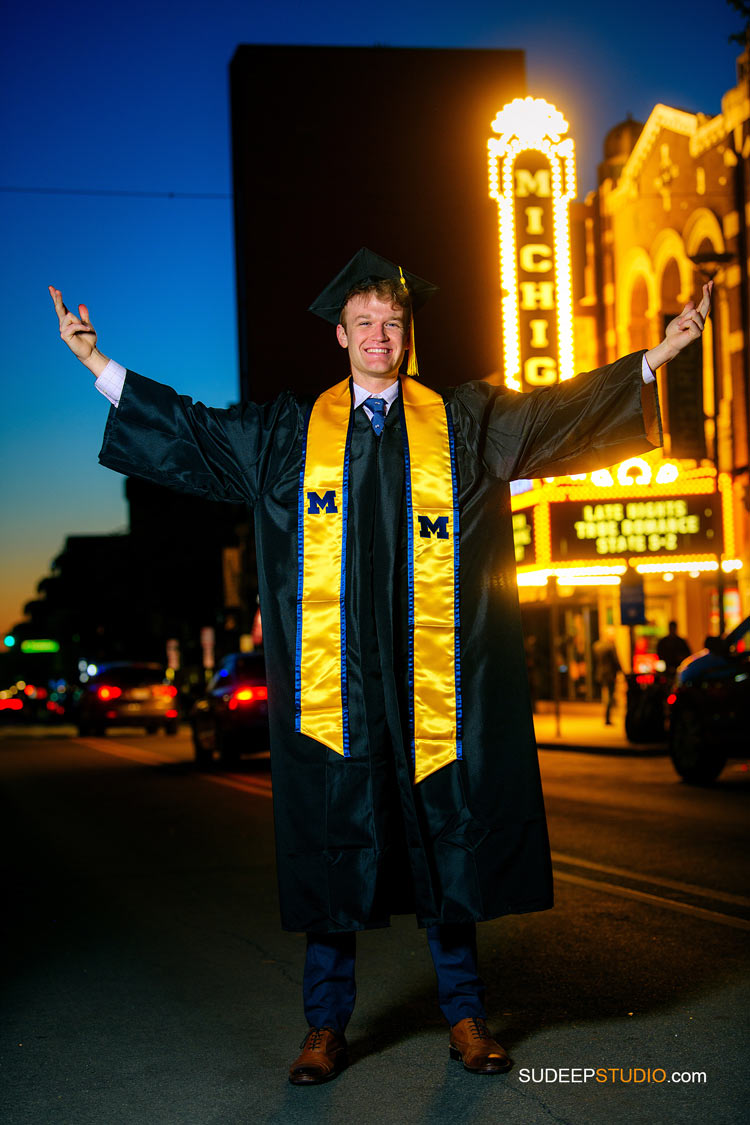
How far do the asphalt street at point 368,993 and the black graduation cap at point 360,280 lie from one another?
7.60 ft

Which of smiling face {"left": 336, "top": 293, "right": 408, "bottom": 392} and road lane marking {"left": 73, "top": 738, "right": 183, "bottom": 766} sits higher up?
smiling face {"left": 336, "top": 293, "right": 408, "bottom": 392}

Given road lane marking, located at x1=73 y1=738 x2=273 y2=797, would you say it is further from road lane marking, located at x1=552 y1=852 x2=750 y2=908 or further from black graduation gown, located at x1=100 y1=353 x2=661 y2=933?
black graduation gown, located at x1=100 y1=353 x2=661 y2=933

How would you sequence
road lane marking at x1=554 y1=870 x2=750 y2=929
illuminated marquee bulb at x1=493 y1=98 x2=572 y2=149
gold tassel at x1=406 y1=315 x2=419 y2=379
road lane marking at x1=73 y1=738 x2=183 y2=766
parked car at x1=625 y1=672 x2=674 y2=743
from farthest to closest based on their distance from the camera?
1. illuminated marquee bulb at x1=493 y1=98 x2=572 y2=149
2. road lane marking at x1=73 y1=738 x2=183 y2=766
3. parked car at x1=625 y1=672 x2=674 y2=743
4. road lane marking at x1=554 y1=870 x2=750 y2=929
5. gold tassel at x1=406 y1=315 x2=419 y2=379

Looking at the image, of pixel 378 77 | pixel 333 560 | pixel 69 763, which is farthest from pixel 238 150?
pixel 333 560

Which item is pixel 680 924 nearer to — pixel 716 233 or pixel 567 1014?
pixel 567 1014

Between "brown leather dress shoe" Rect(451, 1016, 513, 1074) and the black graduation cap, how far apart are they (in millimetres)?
2129

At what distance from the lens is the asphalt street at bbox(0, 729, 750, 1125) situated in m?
4.06

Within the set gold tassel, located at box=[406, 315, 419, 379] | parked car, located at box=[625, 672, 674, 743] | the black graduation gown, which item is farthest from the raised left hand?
parked car, located at box=[625, 672, 674, 743]

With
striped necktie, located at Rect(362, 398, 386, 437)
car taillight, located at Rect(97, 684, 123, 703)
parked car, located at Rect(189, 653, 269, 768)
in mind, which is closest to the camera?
striped necktie, located at Rect(362, 398, 386, 437)

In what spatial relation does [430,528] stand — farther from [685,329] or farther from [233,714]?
[233,714]

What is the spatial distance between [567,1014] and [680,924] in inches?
68.9

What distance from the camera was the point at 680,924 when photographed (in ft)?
21.3

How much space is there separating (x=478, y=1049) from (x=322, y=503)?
65.8 inches

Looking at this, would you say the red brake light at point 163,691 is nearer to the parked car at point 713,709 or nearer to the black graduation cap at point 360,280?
the parked car at point 713,709
